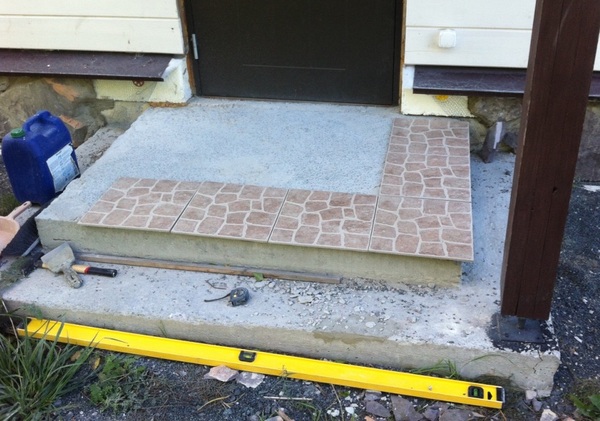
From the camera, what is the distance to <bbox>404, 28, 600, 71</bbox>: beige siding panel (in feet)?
12.9

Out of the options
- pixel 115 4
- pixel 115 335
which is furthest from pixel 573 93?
pixel 115 4

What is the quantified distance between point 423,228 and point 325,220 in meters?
0.50

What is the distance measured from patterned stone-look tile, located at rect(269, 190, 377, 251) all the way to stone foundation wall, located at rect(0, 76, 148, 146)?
1.86 metres

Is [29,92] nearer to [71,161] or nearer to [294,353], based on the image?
[71,161]

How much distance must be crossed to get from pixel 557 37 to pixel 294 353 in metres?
1.78

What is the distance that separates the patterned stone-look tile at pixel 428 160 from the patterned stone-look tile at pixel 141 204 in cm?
114

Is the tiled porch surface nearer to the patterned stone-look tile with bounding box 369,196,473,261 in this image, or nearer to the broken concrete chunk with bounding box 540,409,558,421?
the patterned stone-look tile with bounding box 369,196,473,261

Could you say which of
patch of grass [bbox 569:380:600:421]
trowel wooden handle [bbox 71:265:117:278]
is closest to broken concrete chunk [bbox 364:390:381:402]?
patch of grass [bbox 569:380:600:421]

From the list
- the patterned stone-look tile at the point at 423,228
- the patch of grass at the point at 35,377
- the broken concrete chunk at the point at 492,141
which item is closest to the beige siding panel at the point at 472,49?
the broken concrete chunk at the point at 492,141

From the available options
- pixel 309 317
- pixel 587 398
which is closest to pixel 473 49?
pixel 309 317

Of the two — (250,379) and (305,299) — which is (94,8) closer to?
(305,299)

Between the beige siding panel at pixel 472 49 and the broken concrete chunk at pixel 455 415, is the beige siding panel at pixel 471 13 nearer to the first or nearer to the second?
the beige siding panel at pixel 472 49

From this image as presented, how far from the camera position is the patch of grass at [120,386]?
9.20 ft

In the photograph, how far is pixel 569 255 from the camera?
3.52 m
